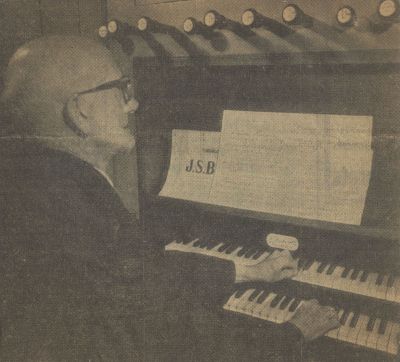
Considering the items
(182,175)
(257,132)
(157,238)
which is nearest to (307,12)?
(257,132)

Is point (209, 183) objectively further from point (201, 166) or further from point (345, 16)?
point (345, 16)

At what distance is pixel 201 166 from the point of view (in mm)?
1815

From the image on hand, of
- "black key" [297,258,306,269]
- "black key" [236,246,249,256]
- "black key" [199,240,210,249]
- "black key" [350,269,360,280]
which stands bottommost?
"black key" [199,240,210,249]

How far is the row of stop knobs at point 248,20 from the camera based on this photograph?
1.10 m

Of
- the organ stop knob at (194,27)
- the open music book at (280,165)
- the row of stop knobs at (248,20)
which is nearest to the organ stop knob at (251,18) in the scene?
the row of stop knobs at (248,20)

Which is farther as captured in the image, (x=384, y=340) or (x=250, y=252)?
(x=250, y=252)

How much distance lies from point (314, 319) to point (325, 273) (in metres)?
0.19

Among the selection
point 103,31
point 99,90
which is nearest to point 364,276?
point 99,90

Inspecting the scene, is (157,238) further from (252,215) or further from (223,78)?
(223,78)

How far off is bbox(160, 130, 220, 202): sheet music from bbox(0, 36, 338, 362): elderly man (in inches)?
13.3

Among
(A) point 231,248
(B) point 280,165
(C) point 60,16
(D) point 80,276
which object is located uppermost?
(C) point 60,16

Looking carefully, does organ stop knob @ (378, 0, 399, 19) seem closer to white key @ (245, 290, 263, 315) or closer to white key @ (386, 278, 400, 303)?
white key @ (386, 278, 400, 303)

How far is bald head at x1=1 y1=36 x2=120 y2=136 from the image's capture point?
1293mm

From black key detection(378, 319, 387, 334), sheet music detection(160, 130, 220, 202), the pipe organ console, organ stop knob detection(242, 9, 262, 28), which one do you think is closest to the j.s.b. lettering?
sheet music detection(160, 130, 220, 202)
